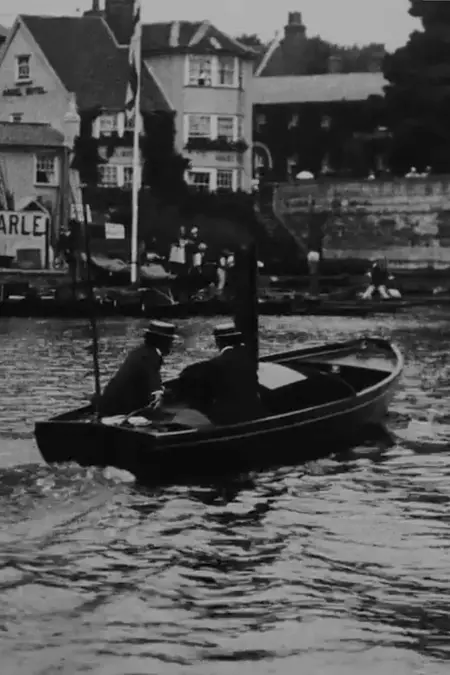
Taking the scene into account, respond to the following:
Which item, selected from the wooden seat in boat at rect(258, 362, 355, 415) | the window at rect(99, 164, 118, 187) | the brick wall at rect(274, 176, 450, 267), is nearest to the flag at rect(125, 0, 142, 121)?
the window at rect(99, 164, 118, 187)

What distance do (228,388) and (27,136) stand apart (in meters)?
30.9

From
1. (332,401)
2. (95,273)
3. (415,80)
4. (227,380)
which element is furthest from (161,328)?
(415,80)

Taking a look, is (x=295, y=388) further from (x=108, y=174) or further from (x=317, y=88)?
(x=317, y=88)

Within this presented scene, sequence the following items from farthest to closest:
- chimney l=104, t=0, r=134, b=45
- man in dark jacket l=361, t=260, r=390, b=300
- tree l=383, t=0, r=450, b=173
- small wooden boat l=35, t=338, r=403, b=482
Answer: chimney l=104, t=0, r=134, b=45, tree l=383, t=0, r=450, b=173, man in dark jacket l=361, t=260, r=390, b=300, small wooden boat l=35, t=338, r=403, b=482

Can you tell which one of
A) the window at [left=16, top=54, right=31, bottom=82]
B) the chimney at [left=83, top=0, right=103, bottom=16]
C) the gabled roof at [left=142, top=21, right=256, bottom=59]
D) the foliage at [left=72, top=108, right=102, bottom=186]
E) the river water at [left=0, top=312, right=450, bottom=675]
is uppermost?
the chimney at [left=83, top=0, right=103, bottom=16]

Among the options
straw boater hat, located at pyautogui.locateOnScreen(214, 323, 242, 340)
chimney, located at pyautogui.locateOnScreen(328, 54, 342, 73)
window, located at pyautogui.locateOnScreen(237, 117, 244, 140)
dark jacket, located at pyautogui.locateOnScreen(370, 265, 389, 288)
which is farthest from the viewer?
chimney, located at pyautogui.locateOnScreen(328, 54, 342, 73)

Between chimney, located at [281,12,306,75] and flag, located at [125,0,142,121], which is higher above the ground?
chimney, located at [281,12,306,75]

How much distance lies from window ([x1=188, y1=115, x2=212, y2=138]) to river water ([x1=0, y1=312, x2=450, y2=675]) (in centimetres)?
3127

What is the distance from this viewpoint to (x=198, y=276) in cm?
3444

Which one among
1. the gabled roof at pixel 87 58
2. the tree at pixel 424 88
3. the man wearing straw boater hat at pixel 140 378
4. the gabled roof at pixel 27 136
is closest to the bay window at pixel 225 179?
the gabled roof at pixel 87 58

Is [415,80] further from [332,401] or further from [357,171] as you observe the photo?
[332,401]

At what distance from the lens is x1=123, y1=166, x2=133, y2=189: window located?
41.8m

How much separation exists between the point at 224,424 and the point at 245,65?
117ft

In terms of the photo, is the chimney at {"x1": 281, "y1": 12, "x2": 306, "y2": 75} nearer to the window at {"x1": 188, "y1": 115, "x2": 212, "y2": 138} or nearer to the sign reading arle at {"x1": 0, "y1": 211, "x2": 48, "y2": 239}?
the window at {"x1": 188, "y1": 115, "x2": 212, "y2": 138}
